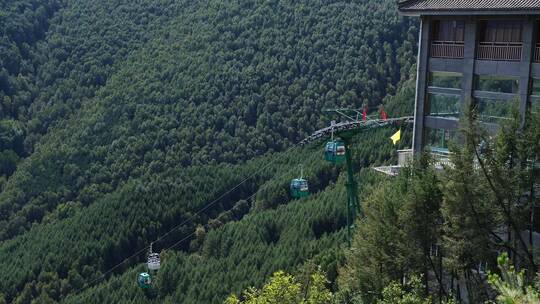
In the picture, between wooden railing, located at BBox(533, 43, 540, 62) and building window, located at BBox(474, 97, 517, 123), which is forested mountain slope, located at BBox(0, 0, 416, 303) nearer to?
building window, located at BBox(474, 97, 517, 123)

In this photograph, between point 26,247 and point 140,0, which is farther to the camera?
point 140,0

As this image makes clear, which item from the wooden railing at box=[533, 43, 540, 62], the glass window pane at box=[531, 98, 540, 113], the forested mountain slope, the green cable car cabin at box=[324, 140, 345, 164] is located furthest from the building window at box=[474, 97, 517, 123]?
the forested mountain slope

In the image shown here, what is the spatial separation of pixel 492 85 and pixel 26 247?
101 metres

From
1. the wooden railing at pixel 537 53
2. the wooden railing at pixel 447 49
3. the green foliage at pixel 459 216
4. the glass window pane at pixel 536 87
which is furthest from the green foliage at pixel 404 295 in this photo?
the wooden railing at pixel 447 49

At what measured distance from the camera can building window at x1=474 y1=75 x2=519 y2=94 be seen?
98.0 feet

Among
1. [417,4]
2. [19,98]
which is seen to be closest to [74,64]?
[19,98]

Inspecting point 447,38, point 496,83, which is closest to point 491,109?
point 496,83

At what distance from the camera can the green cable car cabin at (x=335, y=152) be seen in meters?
39.3

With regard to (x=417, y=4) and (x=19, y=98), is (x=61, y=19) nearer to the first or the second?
(x=19, y=98)

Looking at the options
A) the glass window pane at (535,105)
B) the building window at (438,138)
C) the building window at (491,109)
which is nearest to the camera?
the glass window pane at (535,105)

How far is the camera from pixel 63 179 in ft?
449

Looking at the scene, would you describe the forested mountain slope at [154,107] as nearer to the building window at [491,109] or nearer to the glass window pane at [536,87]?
the building window at [491,109]

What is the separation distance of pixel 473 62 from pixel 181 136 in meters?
110

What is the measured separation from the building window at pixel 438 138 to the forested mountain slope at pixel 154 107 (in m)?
83.1
